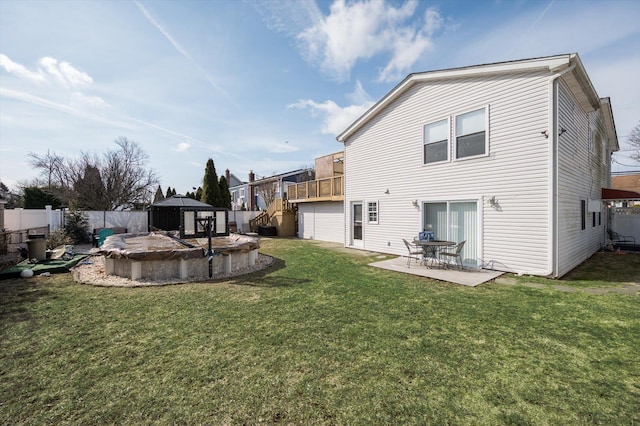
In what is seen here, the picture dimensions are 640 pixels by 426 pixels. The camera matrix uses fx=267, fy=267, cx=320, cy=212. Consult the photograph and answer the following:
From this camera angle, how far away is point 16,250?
9438 mm

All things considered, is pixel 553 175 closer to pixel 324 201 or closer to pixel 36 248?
pixel 324 201

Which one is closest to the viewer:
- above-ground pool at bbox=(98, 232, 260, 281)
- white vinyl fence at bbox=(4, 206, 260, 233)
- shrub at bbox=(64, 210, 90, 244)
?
above-ground pool at bbox=(98, 232, 260, 281)

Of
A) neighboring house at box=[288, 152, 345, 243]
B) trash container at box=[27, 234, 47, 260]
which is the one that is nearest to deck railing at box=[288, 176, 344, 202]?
neighboring house at box=[288, 152, 345, 243]

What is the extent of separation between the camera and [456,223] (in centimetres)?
879

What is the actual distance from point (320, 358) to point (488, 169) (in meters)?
7.55

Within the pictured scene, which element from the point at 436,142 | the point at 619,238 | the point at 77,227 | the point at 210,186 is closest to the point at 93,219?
the point at 77,227

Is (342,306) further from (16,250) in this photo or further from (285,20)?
(16,250)

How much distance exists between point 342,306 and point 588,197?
11124 mm

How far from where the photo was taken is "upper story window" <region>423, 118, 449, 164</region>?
9070 millimetres

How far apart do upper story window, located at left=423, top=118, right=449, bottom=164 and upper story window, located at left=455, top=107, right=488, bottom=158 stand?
36cm

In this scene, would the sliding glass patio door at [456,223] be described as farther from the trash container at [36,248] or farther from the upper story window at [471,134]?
the trash container at [36,248]

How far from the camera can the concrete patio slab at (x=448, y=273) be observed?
22.4 ft

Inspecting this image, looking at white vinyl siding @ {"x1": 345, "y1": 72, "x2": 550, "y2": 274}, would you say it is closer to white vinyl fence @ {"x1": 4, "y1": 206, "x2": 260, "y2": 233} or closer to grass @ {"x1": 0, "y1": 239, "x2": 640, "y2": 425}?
grass @ {"x1": 0, "y1": 239, "x2": 640, "y2": 425}

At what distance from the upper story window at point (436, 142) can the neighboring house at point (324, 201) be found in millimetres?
5607
